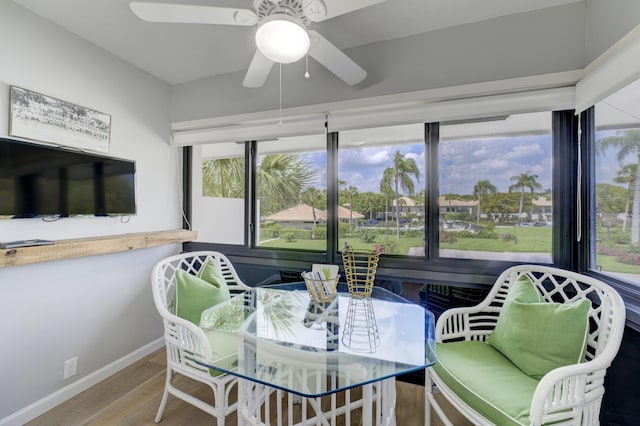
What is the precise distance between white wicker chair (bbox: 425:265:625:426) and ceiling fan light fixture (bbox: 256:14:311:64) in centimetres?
167

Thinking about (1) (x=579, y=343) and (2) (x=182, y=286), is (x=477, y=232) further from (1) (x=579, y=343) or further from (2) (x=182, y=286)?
(2) (x=182, y=286)

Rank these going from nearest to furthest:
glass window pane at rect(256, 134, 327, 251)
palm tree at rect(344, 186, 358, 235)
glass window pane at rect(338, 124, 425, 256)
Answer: glass window pane at rect(338, 124, 425, 256)
palm tree at rect(344, 186, 358, 235)
glass window pane at rect(256, 134, 327, 251)

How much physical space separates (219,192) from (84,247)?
1.20 metres

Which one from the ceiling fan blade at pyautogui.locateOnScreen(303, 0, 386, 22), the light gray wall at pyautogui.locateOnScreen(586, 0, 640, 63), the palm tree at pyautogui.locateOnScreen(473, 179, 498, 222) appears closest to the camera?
the ceiling fan blade at pyautogui.locateOnScreen(303, 0, 386, 22)

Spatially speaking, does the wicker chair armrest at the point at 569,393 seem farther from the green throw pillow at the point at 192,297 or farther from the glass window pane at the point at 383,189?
the green throw pillow at the point at 192,297

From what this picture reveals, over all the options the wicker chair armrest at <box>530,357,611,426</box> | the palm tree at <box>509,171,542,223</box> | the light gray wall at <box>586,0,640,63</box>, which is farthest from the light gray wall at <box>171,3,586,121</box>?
the wicker chair armrest at <box>530,357,611,426</box>

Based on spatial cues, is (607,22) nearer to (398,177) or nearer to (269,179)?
(398,177)

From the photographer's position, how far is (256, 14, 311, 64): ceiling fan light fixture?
1191mm

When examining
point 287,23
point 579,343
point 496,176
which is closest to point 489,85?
point 496,176

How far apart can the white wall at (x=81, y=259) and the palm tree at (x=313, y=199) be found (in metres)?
1.37

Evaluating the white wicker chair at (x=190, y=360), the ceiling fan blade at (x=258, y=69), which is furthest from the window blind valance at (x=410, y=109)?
the white wicker chair at (x=190, y=360)

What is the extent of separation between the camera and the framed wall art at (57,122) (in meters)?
1.64

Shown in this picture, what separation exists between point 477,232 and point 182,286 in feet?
6.59

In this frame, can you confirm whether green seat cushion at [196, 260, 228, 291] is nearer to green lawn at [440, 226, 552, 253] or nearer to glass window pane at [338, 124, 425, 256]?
glass window pane at [338, 124, 425, 256]
